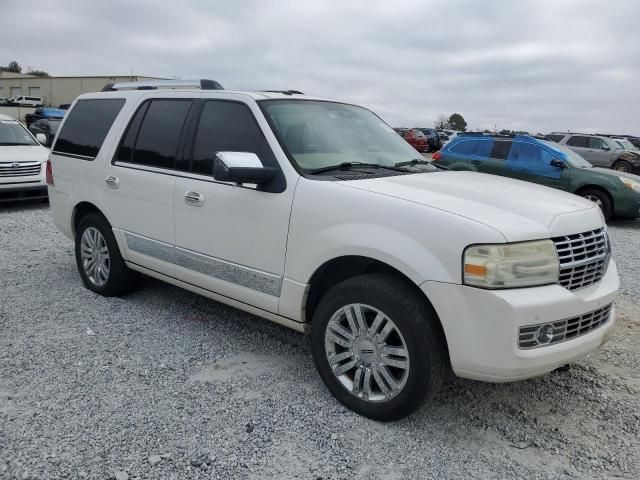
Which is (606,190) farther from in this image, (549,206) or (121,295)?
(121,295)

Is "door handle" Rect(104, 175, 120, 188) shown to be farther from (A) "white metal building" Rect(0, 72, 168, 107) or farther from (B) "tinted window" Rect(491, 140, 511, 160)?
(A) "white metal building" Rect(0, 72, 168, 107)

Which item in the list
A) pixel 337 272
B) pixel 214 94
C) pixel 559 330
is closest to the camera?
pixel 559 330

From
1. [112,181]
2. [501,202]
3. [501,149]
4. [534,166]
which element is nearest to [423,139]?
[501,149]

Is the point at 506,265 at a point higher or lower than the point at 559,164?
higher

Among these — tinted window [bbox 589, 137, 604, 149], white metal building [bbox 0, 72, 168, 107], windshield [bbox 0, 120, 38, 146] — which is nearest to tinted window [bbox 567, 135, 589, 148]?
tinted window [bbox 589, 137, 604, 149]

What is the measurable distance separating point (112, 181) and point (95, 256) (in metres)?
0.84

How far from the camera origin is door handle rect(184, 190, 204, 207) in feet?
12.9

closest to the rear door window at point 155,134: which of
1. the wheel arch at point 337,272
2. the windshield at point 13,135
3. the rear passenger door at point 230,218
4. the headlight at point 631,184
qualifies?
the rear passenger door at point 230,218

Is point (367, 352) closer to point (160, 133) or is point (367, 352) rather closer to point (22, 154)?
point (160, 133)

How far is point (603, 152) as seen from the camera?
1939 cm

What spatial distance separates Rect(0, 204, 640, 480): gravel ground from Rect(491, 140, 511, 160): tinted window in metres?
7.41

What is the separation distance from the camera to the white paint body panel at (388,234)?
108 inches

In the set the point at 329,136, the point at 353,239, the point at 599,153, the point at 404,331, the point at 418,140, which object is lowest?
the point at 418,140

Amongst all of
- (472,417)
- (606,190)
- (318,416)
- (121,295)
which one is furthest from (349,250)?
(606,190)
